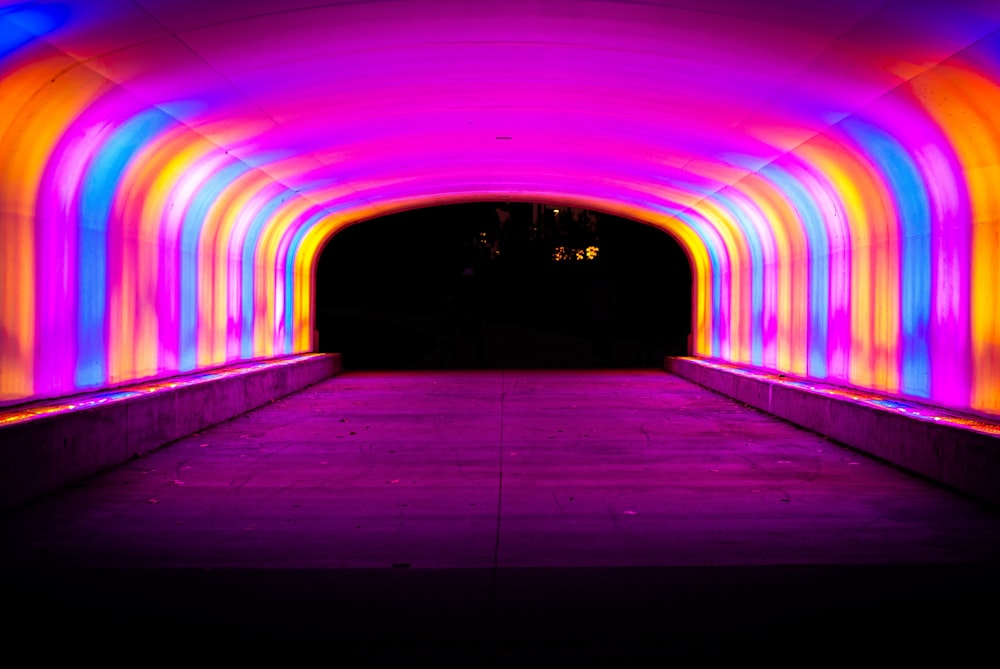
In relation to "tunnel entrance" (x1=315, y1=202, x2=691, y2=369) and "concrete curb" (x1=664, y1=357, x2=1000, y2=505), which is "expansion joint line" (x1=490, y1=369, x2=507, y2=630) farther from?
"tunnel entrance" (x1=315, y1=202, x2=691, y2=369)

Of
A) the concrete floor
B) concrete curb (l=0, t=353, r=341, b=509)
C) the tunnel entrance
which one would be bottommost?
the concrete floor

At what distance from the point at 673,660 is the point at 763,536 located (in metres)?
2.52

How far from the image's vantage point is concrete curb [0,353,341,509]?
294 inches

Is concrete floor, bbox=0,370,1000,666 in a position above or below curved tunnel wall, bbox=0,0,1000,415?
below

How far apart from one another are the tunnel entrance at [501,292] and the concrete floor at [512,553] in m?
16.2

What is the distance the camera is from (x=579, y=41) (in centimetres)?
926

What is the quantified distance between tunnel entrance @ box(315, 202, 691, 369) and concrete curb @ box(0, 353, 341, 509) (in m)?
12.5

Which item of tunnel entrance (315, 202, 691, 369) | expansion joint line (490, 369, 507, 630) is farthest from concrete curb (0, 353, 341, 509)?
tunnel entrance (315, 202, 691, 369)

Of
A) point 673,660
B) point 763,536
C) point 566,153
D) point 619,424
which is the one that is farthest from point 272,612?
point 566,153

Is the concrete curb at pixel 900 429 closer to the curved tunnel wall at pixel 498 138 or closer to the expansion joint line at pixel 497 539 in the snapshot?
the curved tunnel wall at pixel 498 138

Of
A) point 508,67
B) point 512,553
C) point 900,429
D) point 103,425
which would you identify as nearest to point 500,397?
point 508,67

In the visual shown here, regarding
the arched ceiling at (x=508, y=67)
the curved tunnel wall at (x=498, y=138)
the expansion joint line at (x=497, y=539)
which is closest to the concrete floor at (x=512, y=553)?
the expansion joint line at (x=497, y=539)

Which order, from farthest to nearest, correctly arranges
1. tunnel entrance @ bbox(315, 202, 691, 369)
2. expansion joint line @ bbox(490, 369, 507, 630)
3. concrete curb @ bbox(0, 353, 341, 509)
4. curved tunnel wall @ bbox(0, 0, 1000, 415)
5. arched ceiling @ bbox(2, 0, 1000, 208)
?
tunnel entrance @ bbox(315, 202, 691, 369) → curved tunnel wall @ bbox(0, 0, 1000, 415) → arched ceiling @ bbox(2, 0, 1000, 208) → concrete curb @ bbox(0, 353, 341, 509) → expansion joint line @ bbox(490, 369, 507, 630)

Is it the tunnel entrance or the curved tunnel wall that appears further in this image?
the tunnel entrance
